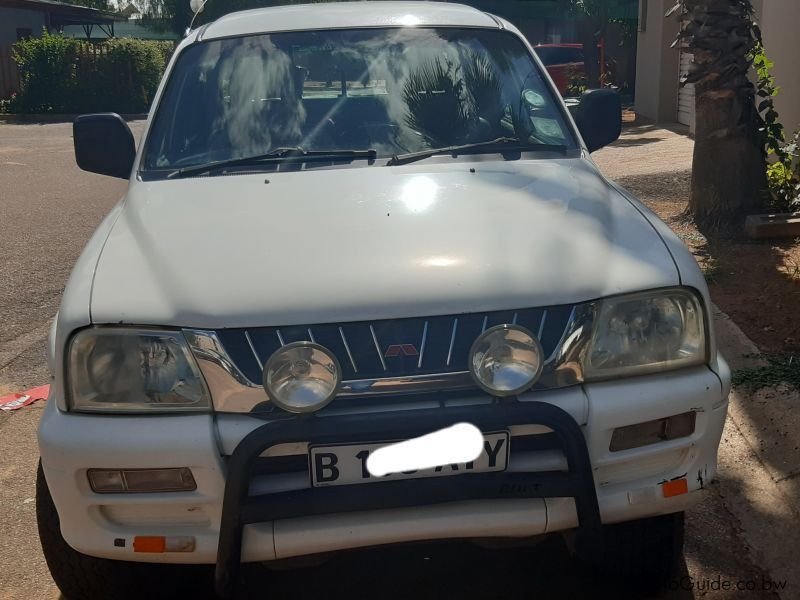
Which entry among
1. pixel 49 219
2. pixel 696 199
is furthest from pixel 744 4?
pixel 49 219

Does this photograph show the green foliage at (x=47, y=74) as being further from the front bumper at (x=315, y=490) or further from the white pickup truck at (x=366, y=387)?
the front bumper at (x=315, y=490)

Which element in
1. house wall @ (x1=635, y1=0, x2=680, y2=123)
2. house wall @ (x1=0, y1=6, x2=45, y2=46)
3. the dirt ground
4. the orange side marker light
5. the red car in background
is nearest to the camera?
the orange side marker light

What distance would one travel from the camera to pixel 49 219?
34.1ft

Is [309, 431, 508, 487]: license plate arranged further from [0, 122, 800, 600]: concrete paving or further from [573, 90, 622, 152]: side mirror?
[573, 90, 622, 152]: side mirror

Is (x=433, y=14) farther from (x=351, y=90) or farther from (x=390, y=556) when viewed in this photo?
(x=390, y=556)

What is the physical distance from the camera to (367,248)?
2779mm

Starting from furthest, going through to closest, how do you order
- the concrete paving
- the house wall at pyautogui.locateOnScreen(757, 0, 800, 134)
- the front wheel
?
the house wall at pyautogui.locateOnScreen(757, 0, 800, 134), the concrete paving, the front wheel

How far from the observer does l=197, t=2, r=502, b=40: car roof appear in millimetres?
4227

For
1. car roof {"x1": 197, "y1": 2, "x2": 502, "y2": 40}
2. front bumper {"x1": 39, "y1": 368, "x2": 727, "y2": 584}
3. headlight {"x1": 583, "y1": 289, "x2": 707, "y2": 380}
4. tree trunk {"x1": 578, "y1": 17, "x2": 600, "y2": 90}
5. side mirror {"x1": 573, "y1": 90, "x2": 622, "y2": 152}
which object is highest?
car roof {"x1": 197, "y1": 2, "x2": 502, "y2": 40}

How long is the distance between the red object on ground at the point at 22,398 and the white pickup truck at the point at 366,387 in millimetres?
2220

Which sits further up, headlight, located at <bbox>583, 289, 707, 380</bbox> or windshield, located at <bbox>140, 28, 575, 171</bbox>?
windshield, located at <bbox>140, 28, 575, 171</bbox>

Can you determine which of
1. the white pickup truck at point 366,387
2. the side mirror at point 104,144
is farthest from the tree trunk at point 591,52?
the white pickup truck at point 366,387

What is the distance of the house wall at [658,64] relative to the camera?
17547mm

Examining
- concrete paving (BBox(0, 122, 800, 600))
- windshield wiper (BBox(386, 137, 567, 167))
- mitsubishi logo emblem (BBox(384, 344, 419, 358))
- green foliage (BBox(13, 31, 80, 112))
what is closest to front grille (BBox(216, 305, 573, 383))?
mitsubishi logo emblem (BBox(384, 344, 419, 358))
